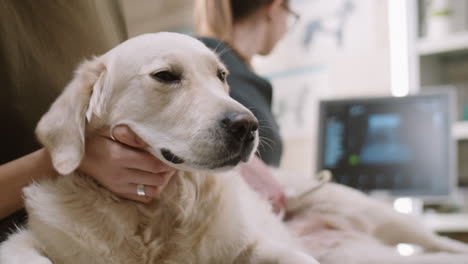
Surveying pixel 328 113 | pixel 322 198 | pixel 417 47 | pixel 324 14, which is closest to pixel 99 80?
pixel 322 198

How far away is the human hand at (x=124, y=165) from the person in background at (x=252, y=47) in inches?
15.7

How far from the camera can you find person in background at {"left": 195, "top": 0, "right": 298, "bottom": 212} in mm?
1098

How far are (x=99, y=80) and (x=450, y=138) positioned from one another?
170cm

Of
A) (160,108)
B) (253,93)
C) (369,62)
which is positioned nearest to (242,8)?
(253,93)

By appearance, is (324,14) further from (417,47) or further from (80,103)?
(80,103)

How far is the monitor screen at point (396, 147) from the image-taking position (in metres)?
1.93

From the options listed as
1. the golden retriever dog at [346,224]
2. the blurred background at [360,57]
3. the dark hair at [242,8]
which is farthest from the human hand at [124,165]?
the blurred background at [360,57]

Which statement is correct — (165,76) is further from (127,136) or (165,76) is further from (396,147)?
(396,147)

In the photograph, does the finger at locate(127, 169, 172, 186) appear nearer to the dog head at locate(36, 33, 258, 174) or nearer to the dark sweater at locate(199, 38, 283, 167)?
the dog head at locate(36, 33, 258, 174)

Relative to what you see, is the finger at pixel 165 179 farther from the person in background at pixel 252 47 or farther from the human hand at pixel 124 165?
the person in background at pixel 252 47

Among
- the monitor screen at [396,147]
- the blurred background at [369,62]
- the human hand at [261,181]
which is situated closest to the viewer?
→ the human hand at [261,181]

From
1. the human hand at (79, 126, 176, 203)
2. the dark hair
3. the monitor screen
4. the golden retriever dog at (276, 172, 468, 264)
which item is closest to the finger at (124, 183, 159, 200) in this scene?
the human hand at (79, 126, 176, 203)

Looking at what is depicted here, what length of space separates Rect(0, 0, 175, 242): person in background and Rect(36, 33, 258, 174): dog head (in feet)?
0.11

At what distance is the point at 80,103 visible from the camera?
0.67m
